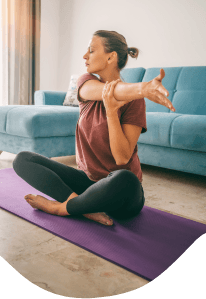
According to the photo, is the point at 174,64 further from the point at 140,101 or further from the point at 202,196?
the point at 140,101

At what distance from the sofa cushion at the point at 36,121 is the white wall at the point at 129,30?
1554mm

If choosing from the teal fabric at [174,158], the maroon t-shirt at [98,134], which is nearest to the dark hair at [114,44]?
the maroon t-shirt at [98,134]

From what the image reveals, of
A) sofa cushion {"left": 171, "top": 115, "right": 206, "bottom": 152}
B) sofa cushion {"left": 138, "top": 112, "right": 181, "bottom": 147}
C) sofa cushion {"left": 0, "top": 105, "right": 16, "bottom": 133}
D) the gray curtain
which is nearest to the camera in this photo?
sofa cushion {"left": 171, "top": 115, "right": 206, "bottom": 152}

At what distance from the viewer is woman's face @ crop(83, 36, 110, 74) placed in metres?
1.10

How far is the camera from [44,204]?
3.89 ft

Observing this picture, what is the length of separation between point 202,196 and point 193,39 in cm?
198

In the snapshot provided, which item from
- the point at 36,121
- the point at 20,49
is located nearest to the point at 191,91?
the point at 36,121

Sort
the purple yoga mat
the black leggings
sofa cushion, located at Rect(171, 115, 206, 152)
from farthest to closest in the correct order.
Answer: sofa cushion, located at Rect(171, 115, 206, 152) → the black leggings → the purple yoga mat

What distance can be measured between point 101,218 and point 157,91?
1.88ft

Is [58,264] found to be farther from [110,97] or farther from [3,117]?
[3,117]

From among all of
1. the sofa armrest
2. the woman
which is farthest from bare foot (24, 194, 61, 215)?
the sofa armrest

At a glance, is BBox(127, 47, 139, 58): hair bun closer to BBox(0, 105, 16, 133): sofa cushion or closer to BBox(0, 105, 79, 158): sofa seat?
BBox(0, 105, 79, 158): sofa seat

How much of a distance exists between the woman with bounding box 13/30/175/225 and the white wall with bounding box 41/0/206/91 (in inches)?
83.7

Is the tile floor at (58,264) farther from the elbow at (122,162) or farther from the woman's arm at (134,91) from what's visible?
the woman's arm at (134,91)
